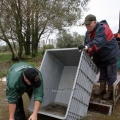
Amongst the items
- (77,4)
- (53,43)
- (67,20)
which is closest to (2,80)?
(67,20)

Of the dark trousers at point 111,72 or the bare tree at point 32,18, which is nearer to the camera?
the dark trousers at point 111,72

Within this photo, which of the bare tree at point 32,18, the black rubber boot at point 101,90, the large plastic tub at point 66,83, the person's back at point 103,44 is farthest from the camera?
the bare tree at point 32,18

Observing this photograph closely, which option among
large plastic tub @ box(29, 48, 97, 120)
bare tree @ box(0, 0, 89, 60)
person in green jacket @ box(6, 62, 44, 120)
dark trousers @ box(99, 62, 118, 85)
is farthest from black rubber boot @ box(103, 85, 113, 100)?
bare tree @ box(0, 0, 89, 60)

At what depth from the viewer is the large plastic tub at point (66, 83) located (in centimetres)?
305

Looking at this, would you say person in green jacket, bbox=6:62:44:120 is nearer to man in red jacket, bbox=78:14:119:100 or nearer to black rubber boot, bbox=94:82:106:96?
man in red jacket, bbox=78:14:119:100

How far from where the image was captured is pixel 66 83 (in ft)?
14.8

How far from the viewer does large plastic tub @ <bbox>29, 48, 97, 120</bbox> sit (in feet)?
10.0

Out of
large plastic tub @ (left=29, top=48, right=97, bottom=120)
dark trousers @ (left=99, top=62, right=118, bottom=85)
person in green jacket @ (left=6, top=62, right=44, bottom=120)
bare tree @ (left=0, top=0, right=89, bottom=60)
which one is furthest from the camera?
bare tree @ (left=0, top=0, right=89, bottom=60)

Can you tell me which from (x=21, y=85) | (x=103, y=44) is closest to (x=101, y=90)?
(x=103, y=44)

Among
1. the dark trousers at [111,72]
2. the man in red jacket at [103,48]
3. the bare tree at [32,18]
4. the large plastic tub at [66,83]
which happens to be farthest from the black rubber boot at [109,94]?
the bare tree at [32,18]

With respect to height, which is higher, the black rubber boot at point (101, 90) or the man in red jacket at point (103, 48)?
the man in red jacket at point (103, 48)

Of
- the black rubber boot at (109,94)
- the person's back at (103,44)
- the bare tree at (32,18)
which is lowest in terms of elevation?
the black rubber boot at (109,94)

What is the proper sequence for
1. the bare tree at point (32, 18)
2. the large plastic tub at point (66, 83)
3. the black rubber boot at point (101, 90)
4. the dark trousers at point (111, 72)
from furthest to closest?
the bare tree at point (32, 18) → the black rubber boot at point (101, 90) → the dark trousers at point (111, 72) → the large plastic tub at point (66, 83)

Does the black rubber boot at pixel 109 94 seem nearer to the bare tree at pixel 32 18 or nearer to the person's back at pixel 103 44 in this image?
the person's back at pixel 103 44
